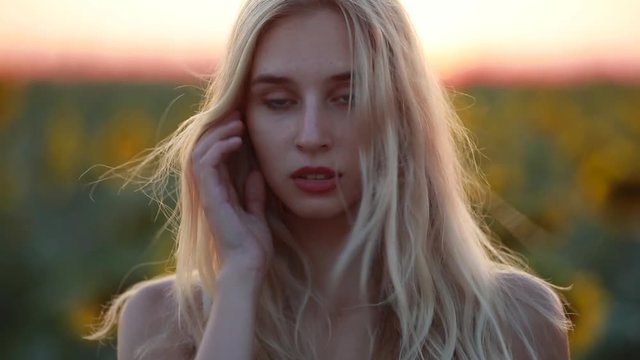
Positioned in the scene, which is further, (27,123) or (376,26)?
(27,123)

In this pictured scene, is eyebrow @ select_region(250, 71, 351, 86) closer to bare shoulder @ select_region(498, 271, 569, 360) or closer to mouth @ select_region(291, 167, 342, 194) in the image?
mouth @ select_region(291, 167, 342, 194)

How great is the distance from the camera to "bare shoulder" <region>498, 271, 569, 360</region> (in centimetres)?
278

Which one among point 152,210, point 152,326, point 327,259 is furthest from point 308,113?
point 152,210

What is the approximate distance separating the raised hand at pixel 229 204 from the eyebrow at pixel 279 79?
0.34ft

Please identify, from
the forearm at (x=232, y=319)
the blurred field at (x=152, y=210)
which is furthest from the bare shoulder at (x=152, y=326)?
the blurred field at (x=152, y=210)

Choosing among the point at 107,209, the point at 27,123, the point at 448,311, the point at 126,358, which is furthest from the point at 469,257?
the point at 27,123

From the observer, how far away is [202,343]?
266 cm

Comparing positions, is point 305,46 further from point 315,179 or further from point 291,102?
point 315,179

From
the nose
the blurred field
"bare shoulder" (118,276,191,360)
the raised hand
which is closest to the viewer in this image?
the nose

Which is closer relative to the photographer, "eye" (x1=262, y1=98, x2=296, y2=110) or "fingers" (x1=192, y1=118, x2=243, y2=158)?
"eye" (x1=262, y1=98, x2=296, y2=110)

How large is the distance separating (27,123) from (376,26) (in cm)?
467

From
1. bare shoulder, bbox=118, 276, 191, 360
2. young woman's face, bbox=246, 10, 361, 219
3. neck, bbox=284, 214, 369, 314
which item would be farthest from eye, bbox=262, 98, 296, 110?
bare shoulder, bbox=118, 276, 191, 360

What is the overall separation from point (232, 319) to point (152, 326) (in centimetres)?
31

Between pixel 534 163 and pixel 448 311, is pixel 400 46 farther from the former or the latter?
pixel 534 163
